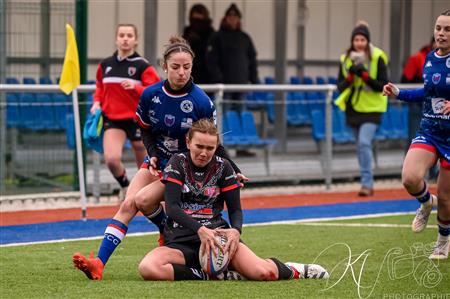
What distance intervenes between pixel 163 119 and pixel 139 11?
33.4 ft

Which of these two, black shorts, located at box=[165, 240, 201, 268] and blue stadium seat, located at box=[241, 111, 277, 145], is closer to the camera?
black shorts, located at box=[165, 240, 201, 268]

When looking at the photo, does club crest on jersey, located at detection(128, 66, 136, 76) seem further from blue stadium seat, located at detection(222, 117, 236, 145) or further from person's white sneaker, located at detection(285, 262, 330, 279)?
person's white sneaker, located at detection(285, 262, 330, 279)

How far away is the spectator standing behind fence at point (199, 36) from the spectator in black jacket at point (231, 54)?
0.84 ft

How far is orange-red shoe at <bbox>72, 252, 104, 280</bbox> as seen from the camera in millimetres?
8383

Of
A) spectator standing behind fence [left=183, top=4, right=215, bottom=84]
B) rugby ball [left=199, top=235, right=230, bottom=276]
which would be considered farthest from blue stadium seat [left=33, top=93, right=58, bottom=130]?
rugby ball [left=199, top=235, right=230, bottom=276]

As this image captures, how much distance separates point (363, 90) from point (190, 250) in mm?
7759

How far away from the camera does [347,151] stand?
1750 centimetres

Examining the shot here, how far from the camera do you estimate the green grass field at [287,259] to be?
802cm

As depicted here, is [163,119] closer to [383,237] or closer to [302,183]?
[383,237]

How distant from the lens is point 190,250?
8.58 m

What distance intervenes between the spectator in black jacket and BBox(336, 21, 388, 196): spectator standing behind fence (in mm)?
2076

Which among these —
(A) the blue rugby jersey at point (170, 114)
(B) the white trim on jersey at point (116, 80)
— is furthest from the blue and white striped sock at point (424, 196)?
(B) the white trim on jersey at point (116, 80)

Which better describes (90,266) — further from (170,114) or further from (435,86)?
(435,86)

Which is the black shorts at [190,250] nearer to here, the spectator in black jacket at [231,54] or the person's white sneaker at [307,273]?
the person's white sneaker at [307,273]
